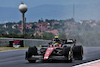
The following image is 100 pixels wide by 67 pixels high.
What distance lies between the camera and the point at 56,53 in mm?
14320

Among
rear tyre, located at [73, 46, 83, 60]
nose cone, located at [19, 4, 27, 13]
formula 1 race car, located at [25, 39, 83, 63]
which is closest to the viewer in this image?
formula 1 race car, located at [25, 39, 83, 63]

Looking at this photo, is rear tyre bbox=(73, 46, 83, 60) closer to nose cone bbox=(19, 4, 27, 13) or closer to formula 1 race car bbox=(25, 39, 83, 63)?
formula 1 race car bbox=(25, 39, 83, 63)

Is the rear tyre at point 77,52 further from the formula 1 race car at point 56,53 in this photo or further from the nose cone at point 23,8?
the nose cone at point 23,8

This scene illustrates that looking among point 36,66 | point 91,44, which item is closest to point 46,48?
point 36,66

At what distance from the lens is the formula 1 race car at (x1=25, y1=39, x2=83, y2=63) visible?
13442 mm

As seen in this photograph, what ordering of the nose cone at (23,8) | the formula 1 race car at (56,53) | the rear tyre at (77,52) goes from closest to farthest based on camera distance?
the formula 1 race car at (56,53) < the rear tyre at (77,52) < the nose cone at (23,8)

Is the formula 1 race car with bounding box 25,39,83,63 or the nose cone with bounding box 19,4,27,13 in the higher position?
the nose cone with bounding box 19,4,27,13

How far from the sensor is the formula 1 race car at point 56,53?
44.1 feet

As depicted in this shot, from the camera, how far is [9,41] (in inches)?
1778

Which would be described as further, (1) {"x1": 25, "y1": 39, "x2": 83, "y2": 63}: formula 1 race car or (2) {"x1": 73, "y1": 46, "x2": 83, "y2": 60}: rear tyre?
(2) {"x1": 73, "y1": 46, "x2": 83, "y2": 60}: rear tyre

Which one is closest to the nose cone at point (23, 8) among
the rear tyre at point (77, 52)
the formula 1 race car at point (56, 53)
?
the formula 1 race car at point (56, 53)

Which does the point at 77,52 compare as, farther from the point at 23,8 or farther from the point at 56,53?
the point at 23,8

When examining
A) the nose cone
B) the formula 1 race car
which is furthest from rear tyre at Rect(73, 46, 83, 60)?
the nose cone

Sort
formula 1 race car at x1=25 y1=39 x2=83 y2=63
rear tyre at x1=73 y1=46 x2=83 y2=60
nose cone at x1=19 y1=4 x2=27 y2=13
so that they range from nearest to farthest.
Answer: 1. formula 1 race car at x1=25 y1=39 x2=83 y2=63
2. rear tyre at x1=73 y1=46 x2=83 y2=60
3. nose cone at x1=19 y1=4 x2=27 y2=13
